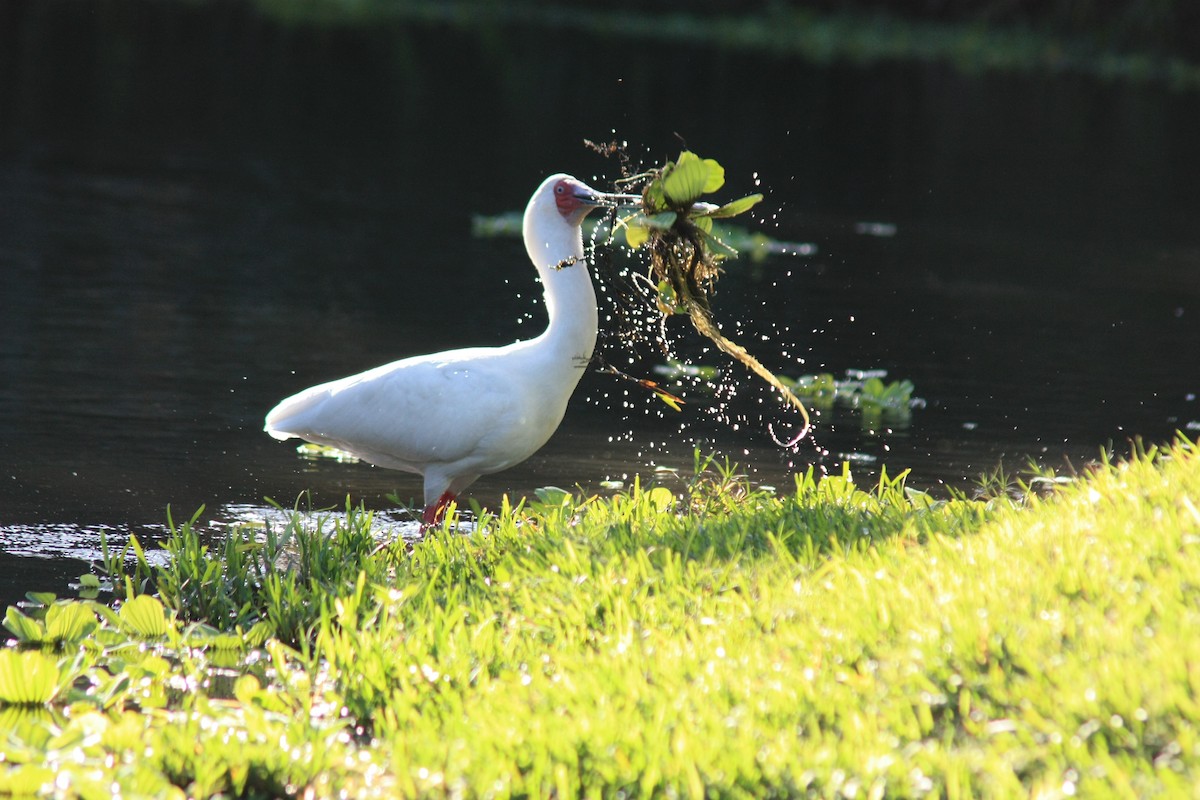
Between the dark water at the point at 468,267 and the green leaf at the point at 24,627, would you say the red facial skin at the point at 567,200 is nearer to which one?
the dark water at the point at 468,267

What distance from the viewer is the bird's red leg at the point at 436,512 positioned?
6.64 meters

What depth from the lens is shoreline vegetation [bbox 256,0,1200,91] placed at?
129 feet

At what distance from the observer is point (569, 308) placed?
6934mm

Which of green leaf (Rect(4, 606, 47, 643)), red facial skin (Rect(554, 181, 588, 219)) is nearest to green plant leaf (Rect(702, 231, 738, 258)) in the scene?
red facial skin (Rect(554, 181, 588, 219))

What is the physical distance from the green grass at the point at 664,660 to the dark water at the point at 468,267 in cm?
117

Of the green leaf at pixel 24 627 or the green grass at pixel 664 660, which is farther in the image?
the green leaf at pixel 24 627

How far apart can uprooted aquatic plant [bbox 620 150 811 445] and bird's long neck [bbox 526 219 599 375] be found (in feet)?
1.31

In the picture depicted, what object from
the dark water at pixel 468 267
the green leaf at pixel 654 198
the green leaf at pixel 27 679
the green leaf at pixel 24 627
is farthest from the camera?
the dark water at pixel 468 267

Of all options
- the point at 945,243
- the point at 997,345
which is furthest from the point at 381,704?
the point at 945,243

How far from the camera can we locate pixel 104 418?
8.34m

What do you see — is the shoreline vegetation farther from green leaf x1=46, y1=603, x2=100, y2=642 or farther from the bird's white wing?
green leaf x1=46, y1=603, x2=100, y2=642

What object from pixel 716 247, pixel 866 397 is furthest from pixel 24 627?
pixel 866 397

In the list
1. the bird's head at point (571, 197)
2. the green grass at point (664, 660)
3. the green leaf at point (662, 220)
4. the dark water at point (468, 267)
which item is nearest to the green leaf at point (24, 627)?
the green grass at point (664, 660)

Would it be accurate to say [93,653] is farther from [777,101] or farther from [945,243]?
[777,101]
